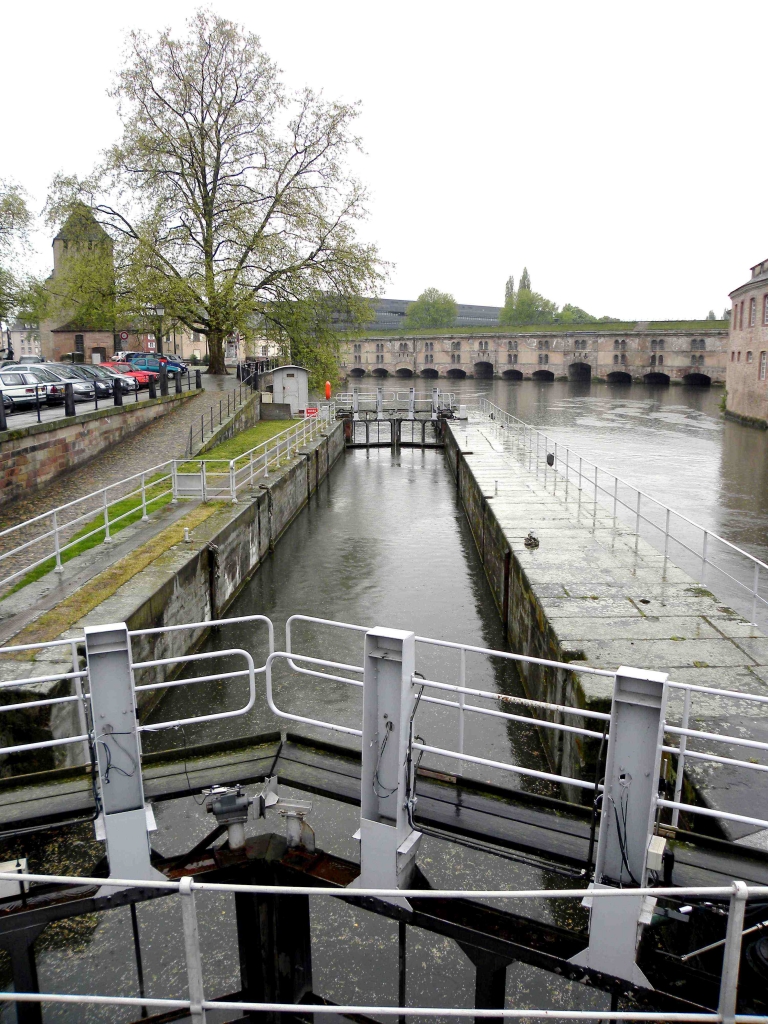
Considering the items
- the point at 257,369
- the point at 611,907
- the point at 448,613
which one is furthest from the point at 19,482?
the point at 257,369

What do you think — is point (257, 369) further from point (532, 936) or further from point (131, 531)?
point (532, 936)

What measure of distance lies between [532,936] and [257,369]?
125 feet

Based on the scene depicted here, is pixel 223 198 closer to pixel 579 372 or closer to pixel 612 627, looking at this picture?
pixel 612 627

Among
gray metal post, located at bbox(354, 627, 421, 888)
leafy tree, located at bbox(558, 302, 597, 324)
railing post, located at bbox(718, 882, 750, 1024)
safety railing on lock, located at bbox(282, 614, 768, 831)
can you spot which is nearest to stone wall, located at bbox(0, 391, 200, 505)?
safety railing on lock, located at bbox(282, 614, 768, 831)

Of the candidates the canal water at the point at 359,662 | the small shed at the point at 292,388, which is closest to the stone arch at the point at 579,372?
the canal water at the point at 359,662

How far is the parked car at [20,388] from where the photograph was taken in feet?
77.6

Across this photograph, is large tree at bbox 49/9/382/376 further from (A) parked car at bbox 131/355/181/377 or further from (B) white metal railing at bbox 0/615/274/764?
(B) white metal railing at bbox 0/615/274/764

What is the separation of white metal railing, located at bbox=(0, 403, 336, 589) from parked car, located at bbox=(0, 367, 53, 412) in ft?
17.6

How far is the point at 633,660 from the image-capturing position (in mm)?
9375

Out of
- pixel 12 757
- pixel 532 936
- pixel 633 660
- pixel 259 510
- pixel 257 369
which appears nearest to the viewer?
pixel 532 936

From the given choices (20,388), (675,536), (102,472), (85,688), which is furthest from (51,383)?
(675,536)

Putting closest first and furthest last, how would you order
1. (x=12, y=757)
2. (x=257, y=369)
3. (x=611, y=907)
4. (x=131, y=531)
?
(x=611, y=907)
(x=12, y=757)
(x=131, y=531)
(x=257, y=369)

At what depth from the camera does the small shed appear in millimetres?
38344

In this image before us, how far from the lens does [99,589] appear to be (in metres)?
12.1
